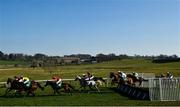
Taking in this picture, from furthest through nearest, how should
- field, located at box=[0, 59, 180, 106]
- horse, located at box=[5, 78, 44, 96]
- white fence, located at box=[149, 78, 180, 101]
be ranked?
horse, located at box=[5, 78, 44, 96], white fence, located at box=[149, 78, 180, 101], field, located at box=[0, 59, 180, 106]

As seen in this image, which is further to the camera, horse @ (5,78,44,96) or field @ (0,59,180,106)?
horse @ (5,78,44,96)

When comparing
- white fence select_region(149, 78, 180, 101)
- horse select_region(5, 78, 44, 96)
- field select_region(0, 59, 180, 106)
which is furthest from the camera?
horse select_region(5, 78, 44, 96)

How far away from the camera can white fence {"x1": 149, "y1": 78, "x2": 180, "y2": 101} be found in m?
22.1

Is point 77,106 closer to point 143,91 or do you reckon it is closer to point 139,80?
point 143,91

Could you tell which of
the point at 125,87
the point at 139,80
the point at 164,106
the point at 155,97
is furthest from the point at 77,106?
the point at 139,80

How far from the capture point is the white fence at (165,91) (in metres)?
22.1

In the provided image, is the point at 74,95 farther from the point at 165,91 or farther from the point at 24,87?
the point at 165,91

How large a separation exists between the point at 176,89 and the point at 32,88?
10143 mm

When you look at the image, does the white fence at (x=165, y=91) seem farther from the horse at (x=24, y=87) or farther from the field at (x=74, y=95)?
the horse at (x=24, y=87)

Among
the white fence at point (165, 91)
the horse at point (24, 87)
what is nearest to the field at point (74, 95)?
the horse at point (24, 87)

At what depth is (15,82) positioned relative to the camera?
29125 mm

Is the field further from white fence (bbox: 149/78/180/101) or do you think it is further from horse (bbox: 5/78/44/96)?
white fence (bbox: 149/78/180/101)

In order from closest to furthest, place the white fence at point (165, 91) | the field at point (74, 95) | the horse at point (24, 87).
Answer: the field at point (74, 95) < the white fence at point (165, 91) < the horse at point (24, 87)

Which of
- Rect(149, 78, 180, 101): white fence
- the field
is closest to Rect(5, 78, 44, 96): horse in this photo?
the field
